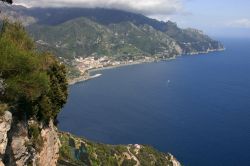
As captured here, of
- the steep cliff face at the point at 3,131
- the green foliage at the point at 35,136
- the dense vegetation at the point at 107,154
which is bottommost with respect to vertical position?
the dense vegetation at the point at 107,154

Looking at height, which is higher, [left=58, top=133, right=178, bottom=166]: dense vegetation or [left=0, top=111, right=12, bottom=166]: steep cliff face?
[left=0, top=111, right=12, bottom=166]: steep cliff face

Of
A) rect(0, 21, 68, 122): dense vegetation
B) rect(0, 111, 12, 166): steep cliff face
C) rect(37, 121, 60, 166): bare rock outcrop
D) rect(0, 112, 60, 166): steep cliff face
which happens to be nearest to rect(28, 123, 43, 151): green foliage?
rect(0, 112, 60, 166): steep cliff face

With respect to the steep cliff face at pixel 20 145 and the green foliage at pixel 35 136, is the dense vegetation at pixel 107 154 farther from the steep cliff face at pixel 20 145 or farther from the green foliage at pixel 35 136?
the green foliage at pixel 35 136

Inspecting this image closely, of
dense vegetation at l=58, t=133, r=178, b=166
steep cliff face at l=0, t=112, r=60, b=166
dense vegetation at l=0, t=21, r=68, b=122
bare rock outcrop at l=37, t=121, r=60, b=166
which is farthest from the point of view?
dense vegetation at l=58, t=133, r=178, b=166

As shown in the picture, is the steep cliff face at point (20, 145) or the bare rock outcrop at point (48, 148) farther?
the bare rock outcrop at point (48, 148)

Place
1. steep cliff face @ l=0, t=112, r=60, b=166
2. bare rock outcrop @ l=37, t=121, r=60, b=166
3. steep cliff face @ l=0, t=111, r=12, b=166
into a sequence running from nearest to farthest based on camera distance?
steep cliff face @ l=0, t=111, r=12, b=166 → steep cliff face @ l=0, t=112, r=60, b=166 → bare rock outcrop @ l=37, t=121, r=60, b=166

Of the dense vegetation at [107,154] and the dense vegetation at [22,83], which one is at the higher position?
the dense vegetation at [22,83]

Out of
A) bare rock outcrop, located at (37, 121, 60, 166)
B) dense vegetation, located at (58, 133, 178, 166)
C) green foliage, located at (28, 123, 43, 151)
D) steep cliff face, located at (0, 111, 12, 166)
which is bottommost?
dense vegetation, located at (58, 133, 178, 166)

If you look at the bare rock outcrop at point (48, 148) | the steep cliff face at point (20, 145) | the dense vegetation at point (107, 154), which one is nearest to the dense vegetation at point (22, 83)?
the steep cliff face at point (20, 145)

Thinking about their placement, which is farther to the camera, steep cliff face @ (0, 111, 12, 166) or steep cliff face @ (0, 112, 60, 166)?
steep cliff face @ (0, 112, 60, 166)

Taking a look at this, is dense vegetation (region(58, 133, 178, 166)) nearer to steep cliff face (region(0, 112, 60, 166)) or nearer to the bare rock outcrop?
the bare rock outcrop
